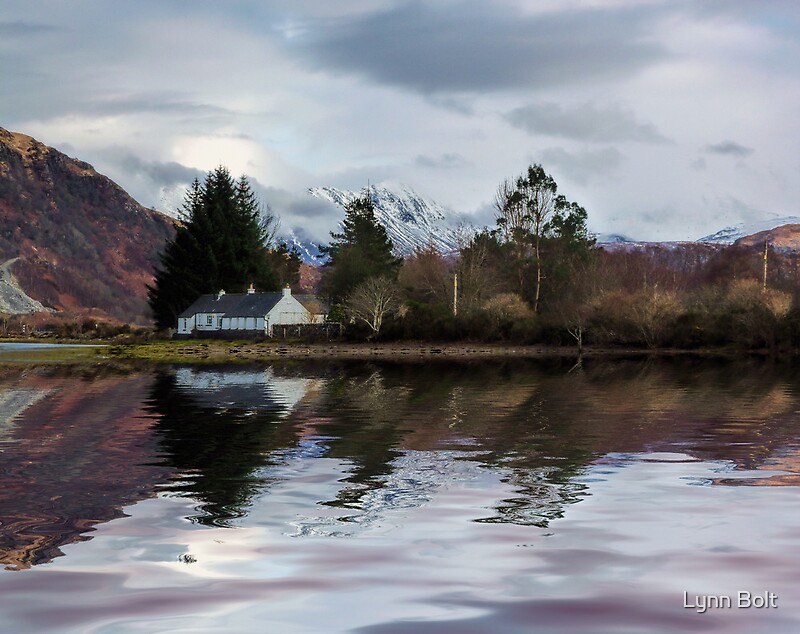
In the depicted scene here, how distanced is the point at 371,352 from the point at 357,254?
78.0ft

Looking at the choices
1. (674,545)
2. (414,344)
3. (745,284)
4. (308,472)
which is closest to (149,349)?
(414,344)

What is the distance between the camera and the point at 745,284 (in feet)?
263

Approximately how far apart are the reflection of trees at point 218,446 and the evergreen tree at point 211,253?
7361 cm

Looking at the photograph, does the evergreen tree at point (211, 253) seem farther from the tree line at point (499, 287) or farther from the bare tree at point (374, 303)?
the bare tree at point (374, 303)

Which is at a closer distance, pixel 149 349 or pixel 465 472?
pixel 465 472

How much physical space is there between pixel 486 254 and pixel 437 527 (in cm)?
8991

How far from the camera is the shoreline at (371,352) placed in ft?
245

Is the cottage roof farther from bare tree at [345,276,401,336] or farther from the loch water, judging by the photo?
the loch water

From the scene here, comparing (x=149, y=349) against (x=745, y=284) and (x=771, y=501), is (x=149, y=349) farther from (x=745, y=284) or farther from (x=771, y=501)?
(x=771, y=501)

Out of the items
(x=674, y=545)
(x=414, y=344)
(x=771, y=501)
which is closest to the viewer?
(x=674, y=545)

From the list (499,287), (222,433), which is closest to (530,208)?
(499,287)

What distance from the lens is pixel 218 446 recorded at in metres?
20.2

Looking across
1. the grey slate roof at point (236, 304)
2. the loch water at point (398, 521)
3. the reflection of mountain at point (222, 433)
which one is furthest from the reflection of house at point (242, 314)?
the loch water at point (398, 521)

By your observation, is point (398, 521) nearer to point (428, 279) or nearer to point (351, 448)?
point (351, 448)
